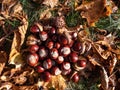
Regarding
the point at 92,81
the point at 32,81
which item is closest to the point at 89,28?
the point at 92,81

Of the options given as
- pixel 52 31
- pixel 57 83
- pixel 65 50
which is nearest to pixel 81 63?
pixel 65 50

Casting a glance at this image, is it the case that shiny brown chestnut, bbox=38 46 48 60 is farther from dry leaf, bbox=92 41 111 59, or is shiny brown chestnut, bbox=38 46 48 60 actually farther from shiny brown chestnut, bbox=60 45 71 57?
dry leaf, bbox=92 41 111 59

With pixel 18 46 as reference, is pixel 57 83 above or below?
below

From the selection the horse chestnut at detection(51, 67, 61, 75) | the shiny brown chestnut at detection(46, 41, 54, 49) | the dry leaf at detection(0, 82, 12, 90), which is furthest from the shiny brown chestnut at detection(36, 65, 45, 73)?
the dry leaf at detection(0, 82, 12, 90)

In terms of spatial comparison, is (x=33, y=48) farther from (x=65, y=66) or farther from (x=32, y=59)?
(x=65, y=66)

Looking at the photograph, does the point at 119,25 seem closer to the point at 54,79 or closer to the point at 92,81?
the point at 92,81

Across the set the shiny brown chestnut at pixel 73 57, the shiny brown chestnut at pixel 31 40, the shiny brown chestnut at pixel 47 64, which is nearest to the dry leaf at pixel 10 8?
the shiny brown chestnut at pixel 31 40
